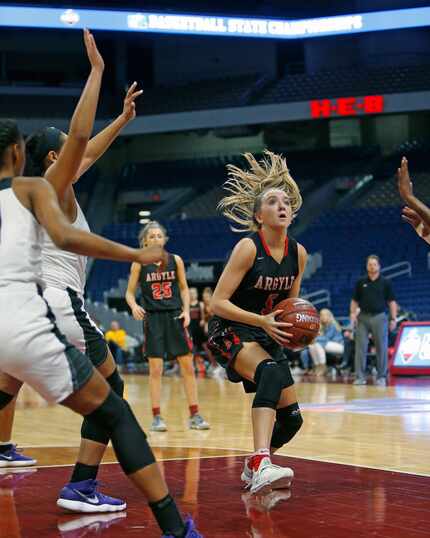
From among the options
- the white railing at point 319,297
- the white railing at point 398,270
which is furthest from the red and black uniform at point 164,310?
the white railing at point 398,270

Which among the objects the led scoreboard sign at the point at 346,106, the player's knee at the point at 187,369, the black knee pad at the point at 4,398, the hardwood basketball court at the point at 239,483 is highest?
the led scoreboard sign at the point at 346,106

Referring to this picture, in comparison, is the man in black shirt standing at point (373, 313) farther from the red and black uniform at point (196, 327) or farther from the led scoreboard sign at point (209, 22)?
the led scoreboard sign at point (209, 22)

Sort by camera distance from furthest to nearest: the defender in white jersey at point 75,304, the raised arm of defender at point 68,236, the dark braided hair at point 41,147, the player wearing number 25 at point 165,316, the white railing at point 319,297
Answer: the white railing at point 319,297 → the player wearing number 25 at point 165,316 → the dark braided hair at point 41,147 → the defender in white jersey at point 75,304 → the raised arm of defender at point 68,236

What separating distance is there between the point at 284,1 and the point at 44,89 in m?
8.50

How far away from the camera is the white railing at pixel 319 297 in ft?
75.7

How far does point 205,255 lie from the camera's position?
28.5 m

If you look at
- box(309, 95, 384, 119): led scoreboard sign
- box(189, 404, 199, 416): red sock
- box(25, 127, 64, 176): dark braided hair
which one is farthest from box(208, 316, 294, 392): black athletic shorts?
box(309, 95, 384, 119): led scoreboard sign

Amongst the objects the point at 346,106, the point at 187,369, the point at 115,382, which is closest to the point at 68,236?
the point at 115,382

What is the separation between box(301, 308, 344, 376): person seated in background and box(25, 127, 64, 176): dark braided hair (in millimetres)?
13255

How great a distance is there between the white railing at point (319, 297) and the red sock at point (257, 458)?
1728cm

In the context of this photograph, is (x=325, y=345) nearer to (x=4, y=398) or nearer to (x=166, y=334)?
(x=166, y=334)

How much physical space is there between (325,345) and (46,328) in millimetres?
14792

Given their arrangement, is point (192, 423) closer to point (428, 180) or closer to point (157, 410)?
point (157, 410)

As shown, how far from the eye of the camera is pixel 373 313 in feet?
50.2
